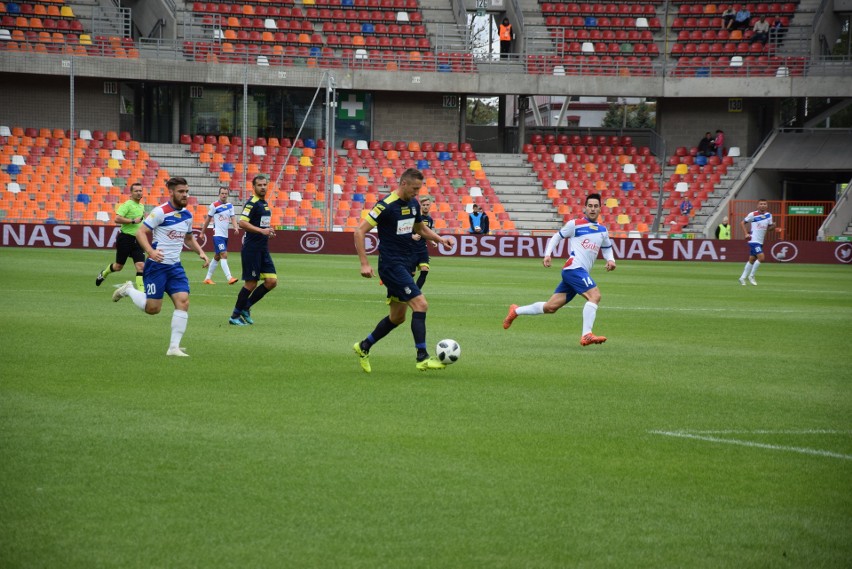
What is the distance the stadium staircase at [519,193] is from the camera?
4712 cm

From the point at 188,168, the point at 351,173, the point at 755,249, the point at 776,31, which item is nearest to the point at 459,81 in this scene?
the point at 351,173

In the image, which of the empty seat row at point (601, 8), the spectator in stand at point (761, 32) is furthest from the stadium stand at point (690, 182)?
the empty seat row at point (601, 8)

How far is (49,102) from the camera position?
4747cm

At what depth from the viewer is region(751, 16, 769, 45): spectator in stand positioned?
5200cm

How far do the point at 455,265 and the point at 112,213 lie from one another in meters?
14.6

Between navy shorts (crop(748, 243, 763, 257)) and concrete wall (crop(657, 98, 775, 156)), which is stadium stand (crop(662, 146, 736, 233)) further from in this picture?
navy shorts (crop(748, 243, 763, 257))

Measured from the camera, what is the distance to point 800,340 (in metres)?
15.6

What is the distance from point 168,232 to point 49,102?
3849cm

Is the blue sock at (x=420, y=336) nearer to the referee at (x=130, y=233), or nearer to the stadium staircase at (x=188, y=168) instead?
the referee at (x=130, y=233)

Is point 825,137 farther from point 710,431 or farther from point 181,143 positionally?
point 710,431

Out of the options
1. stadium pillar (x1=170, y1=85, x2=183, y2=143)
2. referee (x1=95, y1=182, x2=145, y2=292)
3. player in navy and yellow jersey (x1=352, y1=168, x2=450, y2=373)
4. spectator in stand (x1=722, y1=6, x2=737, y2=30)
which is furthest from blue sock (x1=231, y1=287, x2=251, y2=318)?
spectator in stand (x1=722, y1=6, x2=737, y2=30)

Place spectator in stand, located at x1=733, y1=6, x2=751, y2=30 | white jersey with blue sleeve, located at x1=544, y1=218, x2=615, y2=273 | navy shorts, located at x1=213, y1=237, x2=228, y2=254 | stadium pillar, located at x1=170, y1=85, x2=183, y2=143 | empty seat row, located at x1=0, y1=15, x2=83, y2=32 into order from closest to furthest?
1. white jersey with blue sleeve, located at x1=544, y1=218, x2=615, y2=273
2. navy shorts, located at x1=213, y1=237, x2=228, y2=254
3. empty seat row, located at x1=0, y1=15, x2=83, y2=32
4. stadium pillar, located at x1=170, y1=85, x2=183, y2=143
5. spectator in stand, located at x1=733, y1=6, x2=751, y2=30

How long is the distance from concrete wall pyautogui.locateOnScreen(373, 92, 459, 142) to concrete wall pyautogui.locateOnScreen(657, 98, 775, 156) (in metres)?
10.9

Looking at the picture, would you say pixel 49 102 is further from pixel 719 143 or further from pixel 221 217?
pixel 719 143
